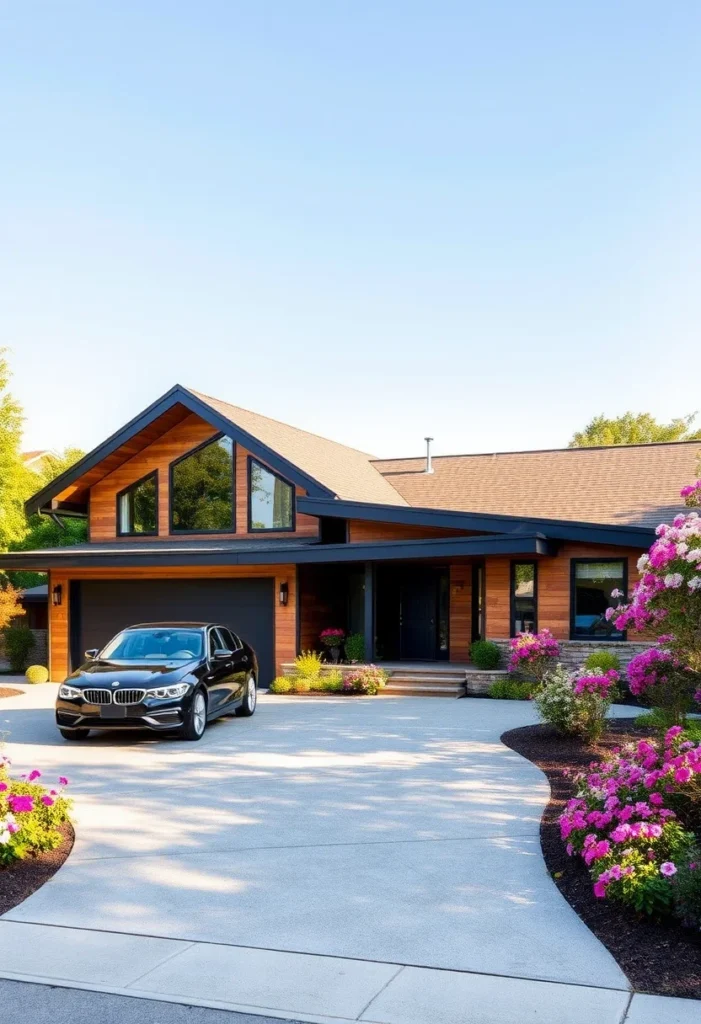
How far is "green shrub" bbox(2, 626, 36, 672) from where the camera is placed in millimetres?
26203

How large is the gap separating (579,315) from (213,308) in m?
10.4

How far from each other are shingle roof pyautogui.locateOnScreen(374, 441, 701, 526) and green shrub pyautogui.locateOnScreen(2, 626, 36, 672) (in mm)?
11190

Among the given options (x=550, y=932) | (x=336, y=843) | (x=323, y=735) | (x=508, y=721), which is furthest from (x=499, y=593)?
(x=550, y=932)

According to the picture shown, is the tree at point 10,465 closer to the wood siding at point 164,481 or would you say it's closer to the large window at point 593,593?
the wood siding at point 164,481

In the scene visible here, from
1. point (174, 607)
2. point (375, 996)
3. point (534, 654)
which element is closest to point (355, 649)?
point (534, 654)

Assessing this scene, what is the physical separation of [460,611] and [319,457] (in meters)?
5.34

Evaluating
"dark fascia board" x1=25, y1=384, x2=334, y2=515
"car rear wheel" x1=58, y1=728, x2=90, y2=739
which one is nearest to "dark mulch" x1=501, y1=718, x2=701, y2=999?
"car rear wheel" x1=58, y1=728, x2=90, y2=739

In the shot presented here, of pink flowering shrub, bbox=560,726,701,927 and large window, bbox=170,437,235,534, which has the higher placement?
large window, bbox=170,437,235,534

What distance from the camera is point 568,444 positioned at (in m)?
52.4

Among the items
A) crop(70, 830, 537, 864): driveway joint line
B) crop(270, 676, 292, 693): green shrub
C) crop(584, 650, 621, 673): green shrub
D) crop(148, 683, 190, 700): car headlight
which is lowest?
crop(270, 676, 292, 693): green shrub

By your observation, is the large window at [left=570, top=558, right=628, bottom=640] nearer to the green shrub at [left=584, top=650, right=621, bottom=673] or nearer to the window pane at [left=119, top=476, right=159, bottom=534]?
the green shrub at [left=584, top=650, right=621, bottom=673]

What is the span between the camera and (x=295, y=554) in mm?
19203

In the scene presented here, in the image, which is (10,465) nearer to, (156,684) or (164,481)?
(164,481)

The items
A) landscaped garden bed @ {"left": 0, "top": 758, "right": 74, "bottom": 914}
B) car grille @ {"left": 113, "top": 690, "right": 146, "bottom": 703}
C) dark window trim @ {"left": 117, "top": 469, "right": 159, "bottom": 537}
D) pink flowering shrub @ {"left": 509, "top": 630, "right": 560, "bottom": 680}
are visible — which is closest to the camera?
landscaped garden bed @ {"left": 0, "top": 758, "right": 74, "bottom": 914}
